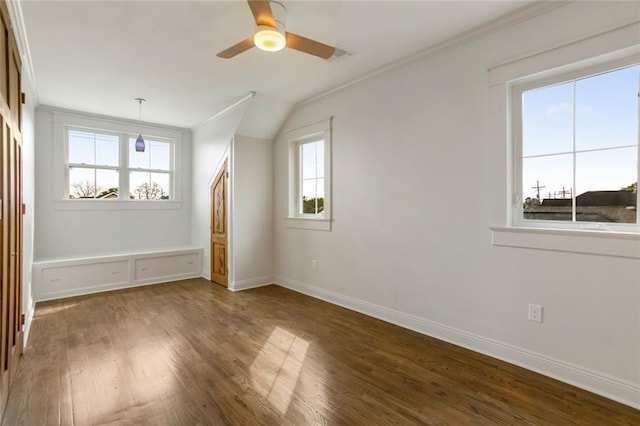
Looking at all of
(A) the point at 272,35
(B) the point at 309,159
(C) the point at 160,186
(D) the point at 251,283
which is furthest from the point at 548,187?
(C) the point at 160,186

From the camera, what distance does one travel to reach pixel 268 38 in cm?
207

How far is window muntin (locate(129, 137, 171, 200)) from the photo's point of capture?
536 centimetres

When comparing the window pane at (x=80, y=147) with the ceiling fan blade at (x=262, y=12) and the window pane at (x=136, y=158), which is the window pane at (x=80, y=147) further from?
the ceiling fan blade at (x=262, y=12)

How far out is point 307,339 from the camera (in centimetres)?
291

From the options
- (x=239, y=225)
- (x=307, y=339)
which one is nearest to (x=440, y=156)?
(x=307, y=339)

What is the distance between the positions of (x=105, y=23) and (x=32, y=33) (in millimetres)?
690

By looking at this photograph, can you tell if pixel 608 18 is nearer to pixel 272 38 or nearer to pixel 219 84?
pixel 272 38

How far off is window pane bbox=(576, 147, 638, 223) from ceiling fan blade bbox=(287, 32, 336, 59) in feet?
6.49

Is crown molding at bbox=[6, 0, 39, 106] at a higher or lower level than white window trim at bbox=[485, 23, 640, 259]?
higher

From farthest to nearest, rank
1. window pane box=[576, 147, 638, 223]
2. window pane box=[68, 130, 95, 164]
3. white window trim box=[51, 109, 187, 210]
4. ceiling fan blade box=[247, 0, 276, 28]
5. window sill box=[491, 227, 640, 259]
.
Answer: window pane box=[68, 130, 95, 164]
white window trim box=[51, 109, 187, 210]
window pane box=[576, 147, 638, 223]
window sill box=[491, 227, 640, 259]
ceiling fan blade box=[247, 0, 276, 28]

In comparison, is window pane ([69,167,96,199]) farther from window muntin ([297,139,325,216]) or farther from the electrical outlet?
the electrical outlet

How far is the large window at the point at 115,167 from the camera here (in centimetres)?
487

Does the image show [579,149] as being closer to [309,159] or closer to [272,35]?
[272,35]

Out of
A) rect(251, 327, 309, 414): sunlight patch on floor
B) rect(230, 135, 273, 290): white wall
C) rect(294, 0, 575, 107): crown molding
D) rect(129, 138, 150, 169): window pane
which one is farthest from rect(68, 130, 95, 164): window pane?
rect(294, 0, 575, 107): crown molding
